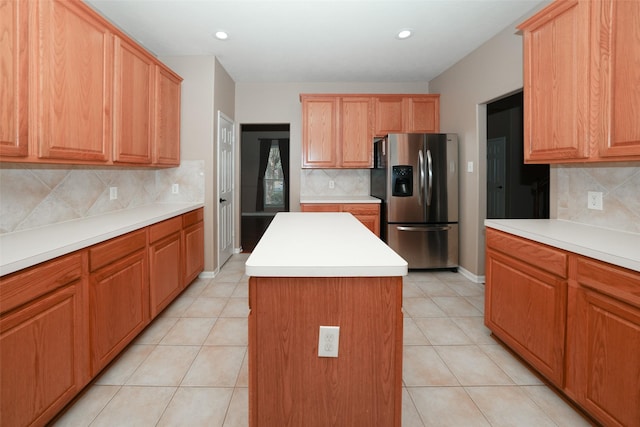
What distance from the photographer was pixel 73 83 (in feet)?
6.53

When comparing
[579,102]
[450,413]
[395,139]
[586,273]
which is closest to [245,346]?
[450,413]

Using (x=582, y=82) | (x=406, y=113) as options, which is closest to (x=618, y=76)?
(x=582, y=82)

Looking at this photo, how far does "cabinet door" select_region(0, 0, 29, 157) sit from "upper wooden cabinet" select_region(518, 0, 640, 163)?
2.86m

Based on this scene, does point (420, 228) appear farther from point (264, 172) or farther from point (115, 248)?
point (264, 172)

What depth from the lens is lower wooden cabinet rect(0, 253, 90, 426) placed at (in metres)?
1.29

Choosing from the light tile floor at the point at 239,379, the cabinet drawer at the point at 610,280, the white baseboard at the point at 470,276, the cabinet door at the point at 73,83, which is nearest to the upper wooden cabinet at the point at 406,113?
the white baseboard at the point at 470,276

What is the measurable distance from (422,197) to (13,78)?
3.72 m

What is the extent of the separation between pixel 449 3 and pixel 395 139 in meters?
1.56

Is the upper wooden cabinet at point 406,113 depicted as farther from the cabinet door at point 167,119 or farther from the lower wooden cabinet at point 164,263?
the lower wooden cabinet at point 164,263

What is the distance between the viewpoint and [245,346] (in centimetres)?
238

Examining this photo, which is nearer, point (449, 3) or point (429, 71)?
point (449, 3)

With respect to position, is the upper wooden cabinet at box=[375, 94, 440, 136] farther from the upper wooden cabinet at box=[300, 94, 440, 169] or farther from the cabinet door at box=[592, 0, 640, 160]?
the cabinet door at box=[592, 0, 640, 160]

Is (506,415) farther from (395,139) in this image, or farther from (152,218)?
(395,139)

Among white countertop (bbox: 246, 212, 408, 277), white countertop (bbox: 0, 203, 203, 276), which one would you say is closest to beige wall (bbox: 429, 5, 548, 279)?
white countertop (bbox: 246, 212, 408, 277)
